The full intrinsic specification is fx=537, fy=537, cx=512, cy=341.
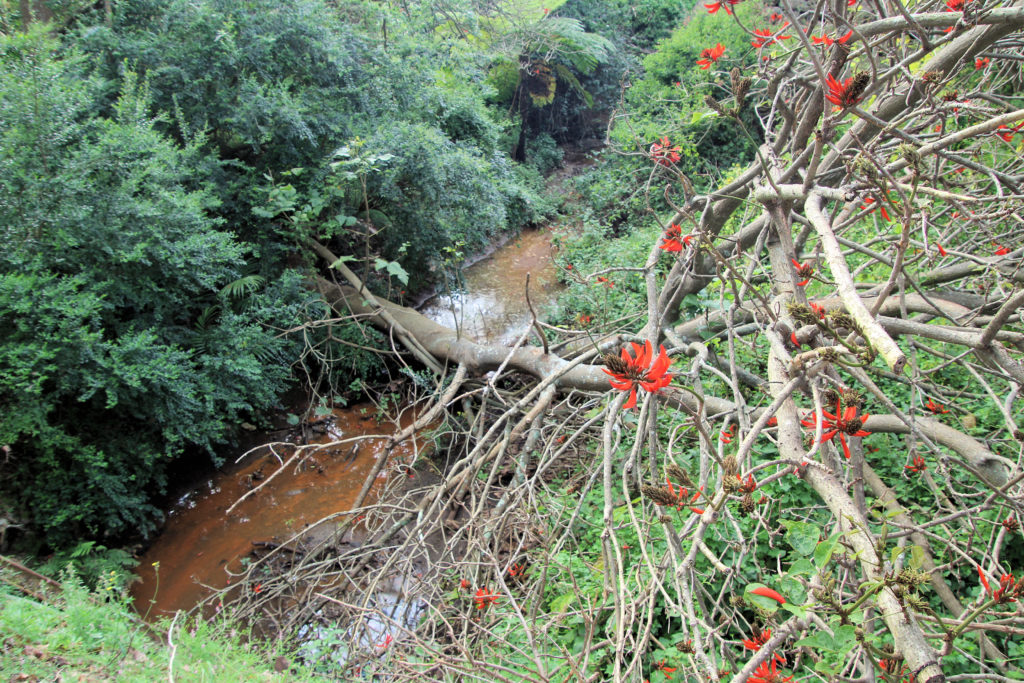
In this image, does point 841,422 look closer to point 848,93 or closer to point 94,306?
point 848,93

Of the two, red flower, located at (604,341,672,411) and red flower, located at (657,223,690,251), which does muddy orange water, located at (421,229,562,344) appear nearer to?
red flower, located at (657,223,690,251)

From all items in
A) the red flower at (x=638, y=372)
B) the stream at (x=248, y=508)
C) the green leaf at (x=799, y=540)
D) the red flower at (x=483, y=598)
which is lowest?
the stream at (x=248, y=508)

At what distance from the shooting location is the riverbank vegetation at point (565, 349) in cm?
126

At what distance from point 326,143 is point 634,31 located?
10937 mm

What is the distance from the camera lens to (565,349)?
15.8 feet

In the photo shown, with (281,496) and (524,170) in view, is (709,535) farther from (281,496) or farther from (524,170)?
(524,170)

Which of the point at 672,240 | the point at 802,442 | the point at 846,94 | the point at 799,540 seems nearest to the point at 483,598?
the point at 799,540

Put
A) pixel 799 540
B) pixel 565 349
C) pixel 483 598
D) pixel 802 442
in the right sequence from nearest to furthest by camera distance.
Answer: pixel 802 442 → pixel 799 540 → pixel 483 598 → pixel 565 349

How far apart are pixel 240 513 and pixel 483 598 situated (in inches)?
117

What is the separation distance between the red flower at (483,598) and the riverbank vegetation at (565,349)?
0.42 ft

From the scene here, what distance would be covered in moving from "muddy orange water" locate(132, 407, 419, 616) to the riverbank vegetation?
0.84 ft

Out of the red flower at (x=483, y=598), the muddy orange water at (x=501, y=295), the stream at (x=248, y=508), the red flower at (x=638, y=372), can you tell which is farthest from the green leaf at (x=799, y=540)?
the muddy orange water at (x=501, y=295)

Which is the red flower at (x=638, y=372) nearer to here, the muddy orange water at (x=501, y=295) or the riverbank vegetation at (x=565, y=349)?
the riverbank vegetation at (x=565, y=349)

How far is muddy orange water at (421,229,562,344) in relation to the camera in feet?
23.2
